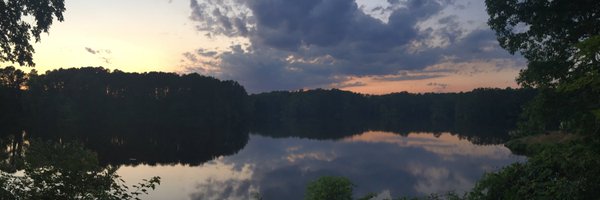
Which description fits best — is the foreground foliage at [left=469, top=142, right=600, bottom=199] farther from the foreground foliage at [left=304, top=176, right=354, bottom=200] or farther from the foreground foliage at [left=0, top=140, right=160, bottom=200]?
the foreground foliage at [left=0, top=140, right=160, bottom=200]

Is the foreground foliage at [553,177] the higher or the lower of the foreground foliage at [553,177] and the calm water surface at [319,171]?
the higher

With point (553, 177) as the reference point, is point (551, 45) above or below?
above

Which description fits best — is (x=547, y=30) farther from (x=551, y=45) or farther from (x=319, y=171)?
(x=319, y=171)

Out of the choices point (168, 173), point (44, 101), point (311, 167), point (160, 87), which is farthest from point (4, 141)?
→ point (160, 87)

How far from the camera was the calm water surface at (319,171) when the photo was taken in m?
37.7

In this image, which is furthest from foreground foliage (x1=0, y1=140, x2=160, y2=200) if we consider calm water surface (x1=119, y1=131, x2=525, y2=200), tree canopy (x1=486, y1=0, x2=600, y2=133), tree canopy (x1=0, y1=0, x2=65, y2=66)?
calm water surface (x1=119, y1=131, x2=525, y2=200)

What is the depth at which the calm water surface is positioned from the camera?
3772 cm

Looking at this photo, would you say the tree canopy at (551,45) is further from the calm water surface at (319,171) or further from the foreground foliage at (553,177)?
the calm water surface at (319,171)

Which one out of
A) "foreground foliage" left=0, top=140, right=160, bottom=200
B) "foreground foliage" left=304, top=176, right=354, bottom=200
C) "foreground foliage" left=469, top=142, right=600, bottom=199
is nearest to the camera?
"foreground foliage" left=0, top=140, right=160, bottom=200

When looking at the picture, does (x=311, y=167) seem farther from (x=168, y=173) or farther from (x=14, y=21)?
(x=14, y=21)

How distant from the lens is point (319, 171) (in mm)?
49594

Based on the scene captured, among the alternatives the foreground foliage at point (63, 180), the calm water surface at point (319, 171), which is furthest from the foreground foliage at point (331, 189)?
the calm water surface at point (319, 171)

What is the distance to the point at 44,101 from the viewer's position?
120m

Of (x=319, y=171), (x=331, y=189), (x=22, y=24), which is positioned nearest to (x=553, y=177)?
(x=331, y=189)
